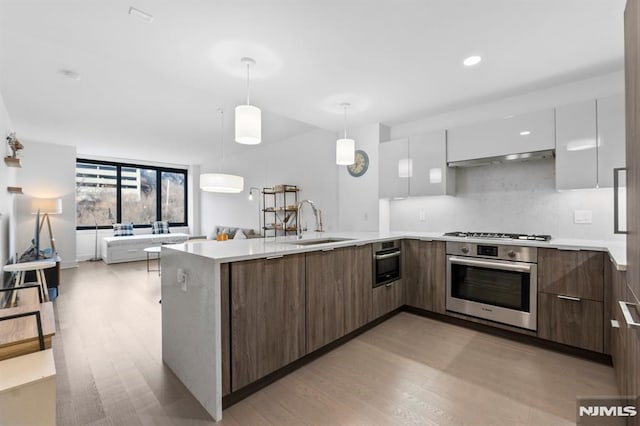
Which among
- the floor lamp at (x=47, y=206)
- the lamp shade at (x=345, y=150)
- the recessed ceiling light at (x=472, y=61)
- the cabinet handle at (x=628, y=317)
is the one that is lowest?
the cabinet handle at (x=628, y=317)

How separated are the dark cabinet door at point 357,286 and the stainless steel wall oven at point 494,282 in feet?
2.86

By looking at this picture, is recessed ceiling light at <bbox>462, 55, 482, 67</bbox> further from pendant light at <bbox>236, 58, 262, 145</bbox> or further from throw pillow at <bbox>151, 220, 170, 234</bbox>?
throw pillow at <bbox>151, 220, 170, 234</bbox>

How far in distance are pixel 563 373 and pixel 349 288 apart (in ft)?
5.44

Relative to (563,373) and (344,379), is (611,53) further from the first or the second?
(344,379)

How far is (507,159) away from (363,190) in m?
1.78

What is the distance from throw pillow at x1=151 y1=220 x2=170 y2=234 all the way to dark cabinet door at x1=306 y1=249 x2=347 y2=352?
6922 mm

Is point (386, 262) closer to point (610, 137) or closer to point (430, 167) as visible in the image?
point (430, 167)

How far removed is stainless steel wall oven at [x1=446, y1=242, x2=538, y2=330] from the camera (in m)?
2.52

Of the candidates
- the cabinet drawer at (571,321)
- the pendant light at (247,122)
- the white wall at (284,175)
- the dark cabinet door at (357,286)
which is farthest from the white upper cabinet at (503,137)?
the pendant light at (247,122)

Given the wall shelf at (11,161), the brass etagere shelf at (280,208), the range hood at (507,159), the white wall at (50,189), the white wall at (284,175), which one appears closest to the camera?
the range hood at (507,159)

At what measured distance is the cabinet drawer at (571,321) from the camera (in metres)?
2.22

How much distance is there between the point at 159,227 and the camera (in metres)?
7.79

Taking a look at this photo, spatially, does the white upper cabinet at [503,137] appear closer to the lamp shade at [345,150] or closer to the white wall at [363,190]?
the white wall at [363,190]

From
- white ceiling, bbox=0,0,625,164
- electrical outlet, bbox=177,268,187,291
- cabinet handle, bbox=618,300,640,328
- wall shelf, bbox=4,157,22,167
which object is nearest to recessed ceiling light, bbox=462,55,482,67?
white ceiling, bbox=0,0,625,164
